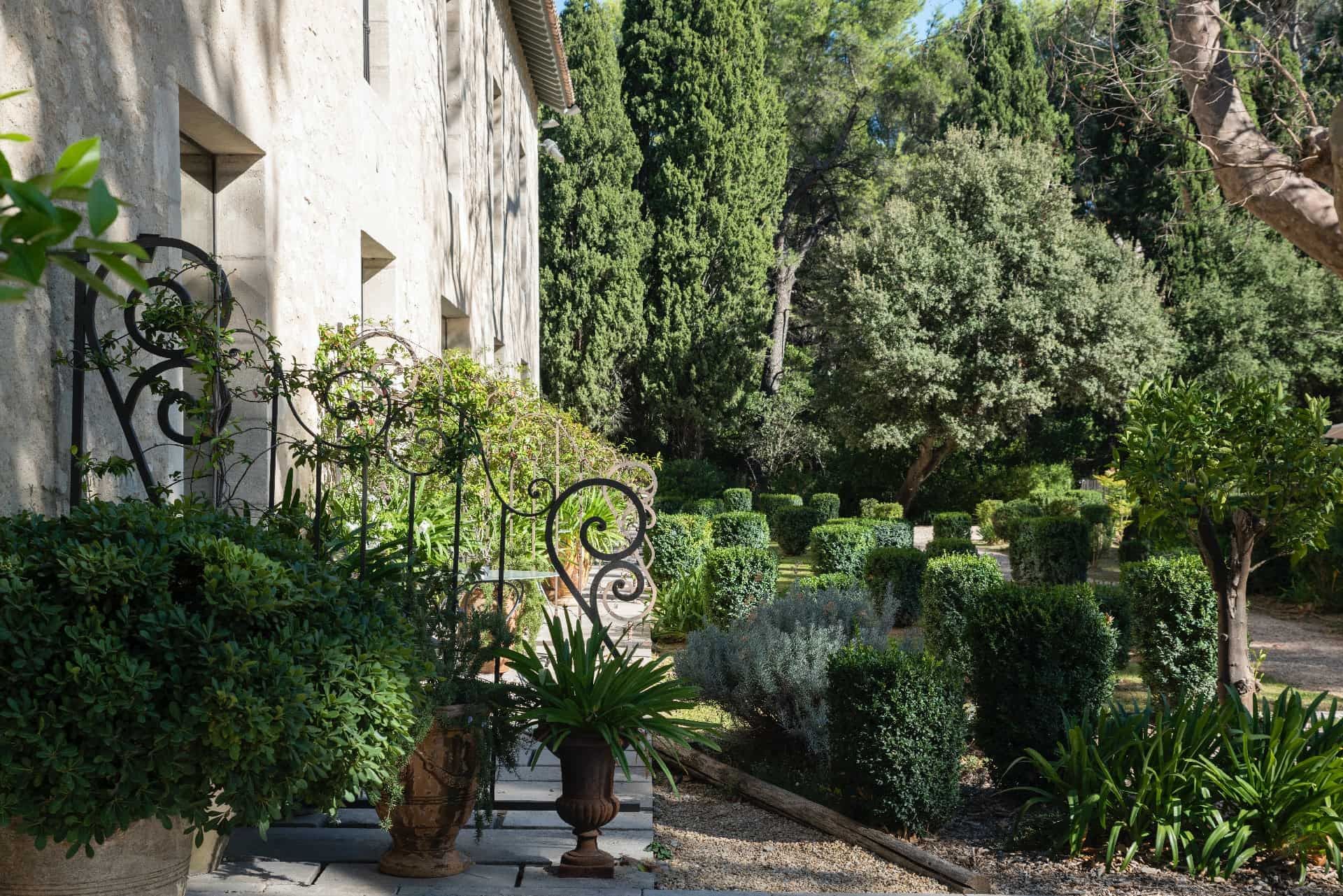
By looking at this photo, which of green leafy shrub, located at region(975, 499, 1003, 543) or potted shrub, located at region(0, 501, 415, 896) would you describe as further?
green leafy shrub, located at region(975, 499, 1003, 543)

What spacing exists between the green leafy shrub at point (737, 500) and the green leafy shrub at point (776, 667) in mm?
13009

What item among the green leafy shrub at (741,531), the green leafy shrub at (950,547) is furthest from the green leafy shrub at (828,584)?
the green leafy shrub at (741,531)

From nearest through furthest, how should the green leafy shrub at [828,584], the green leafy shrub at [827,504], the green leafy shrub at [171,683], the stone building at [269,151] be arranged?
the green leafy shrub at [171,683], the stone building at [269,151], the green leafy shrub at [828,584], the green leafy shrub at [827,504]

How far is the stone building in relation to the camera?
3166 mm

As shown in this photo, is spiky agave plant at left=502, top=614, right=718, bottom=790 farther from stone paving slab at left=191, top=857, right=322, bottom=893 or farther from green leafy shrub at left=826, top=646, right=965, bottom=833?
green leafy shrub at left=826, top=646, right=965, bottom=833

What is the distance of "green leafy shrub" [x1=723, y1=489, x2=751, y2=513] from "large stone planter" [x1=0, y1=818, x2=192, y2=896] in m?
16.7

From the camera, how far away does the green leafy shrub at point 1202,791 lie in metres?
3.96

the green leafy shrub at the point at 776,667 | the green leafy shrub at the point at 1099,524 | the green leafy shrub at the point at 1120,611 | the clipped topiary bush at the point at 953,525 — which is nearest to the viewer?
the green leafy shrub at the point at 776,667

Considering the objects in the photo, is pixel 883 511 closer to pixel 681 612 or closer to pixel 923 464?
pixel 923 464

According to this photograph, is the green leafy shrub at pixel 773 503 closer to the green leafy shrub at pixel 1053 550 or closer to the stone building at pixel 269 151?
the green leafy shrub at pixel 1053 550

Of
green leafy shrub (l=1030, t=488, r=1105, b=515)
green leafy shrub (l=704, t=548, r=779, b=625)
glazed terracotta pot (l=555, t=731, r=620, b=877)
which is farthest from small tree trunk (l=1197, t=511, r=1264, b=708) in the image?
green leafy shrub (l=1030, t=488, r=1105, b=515)

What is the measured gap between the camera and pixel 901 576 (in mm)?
9977

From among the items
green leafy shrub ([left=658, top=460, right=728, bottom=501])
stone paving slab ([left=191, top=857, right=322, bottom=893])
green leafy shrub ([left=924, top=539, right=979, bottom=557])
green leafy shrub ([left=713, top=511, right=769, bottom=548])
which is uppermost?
green leafy shrub ([left=658, top=460, right=728, bottom=501])

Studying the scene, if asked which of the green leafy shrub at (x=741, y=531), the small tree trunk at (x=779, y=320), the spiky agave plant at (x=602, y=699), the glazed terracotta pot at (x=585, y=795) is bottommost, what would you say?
the glazed terracotta pot at (x=585, y=795)
